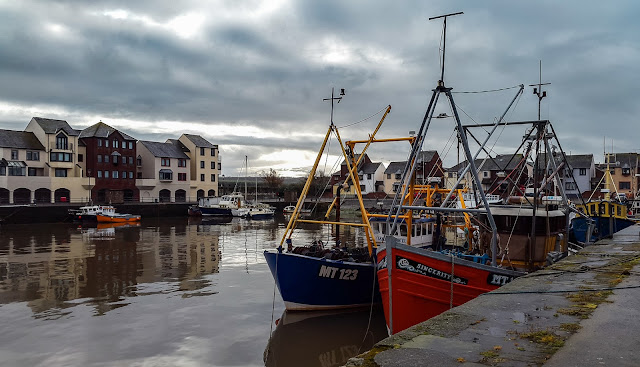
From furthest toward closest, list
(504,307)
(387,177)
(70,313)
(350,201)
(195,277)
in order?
(387,177) → (350,201) → (195,277) → (70,313) → (504,307)

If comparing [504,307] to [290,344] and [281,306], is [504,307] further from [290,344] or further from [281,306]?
[281,306]

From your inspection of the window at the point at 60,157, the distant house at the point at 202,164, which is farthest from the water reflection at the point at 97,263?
the distant house at the point at 202,164

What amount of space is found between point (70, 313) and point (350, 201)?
72.7 m

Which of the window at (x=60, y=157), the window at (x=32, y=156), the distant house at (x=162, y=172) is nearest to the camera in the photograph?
the window at (x=32, y=156)

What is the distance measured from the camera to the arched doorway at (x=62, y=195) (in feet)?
236

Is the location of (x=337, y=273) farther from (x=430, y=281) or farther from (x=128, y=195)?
(x=128, y=195)

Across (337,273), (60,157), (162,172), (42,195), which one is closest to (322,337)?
(337,273)

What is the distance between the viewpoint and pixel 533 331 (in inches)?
284

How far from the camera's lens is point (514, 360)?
19.6 feet

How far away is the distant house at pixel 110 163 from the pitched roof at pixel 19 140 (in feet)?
25.2

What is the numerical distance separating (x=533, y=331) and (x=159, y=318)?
13031mm

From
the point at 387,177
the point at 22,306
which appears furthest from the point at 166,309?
the point at 387,177

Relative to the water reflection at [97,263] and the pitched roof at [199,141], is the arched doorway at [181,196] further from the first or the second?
the water reflection at [97,263]

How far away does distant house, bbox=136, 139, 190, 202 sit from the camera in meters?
85.1
